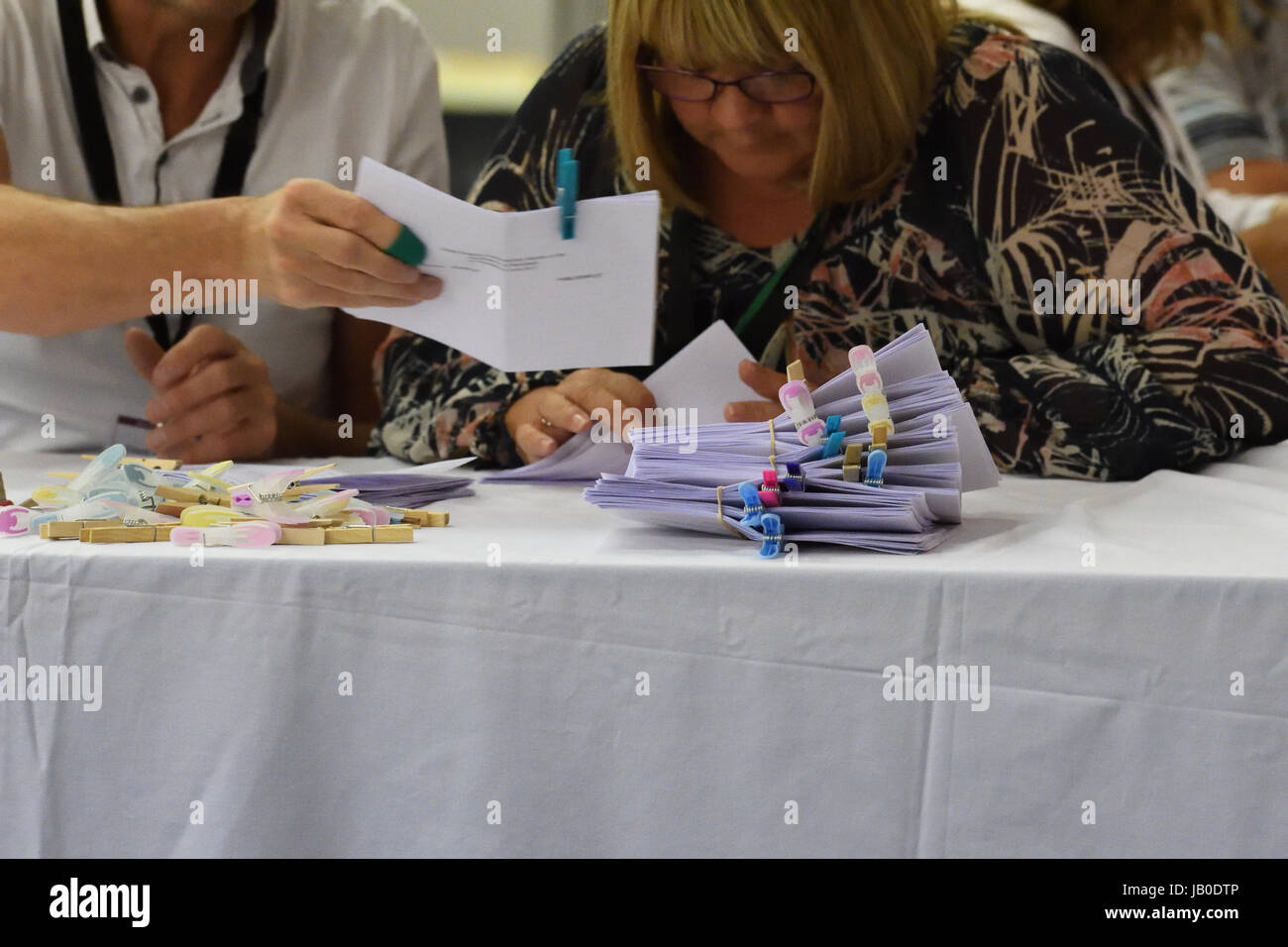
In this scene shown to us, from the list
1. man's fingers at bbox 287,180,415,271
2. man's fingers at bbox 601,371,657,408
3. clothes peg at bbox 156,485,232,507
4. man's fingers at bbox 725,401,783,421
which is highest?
man's fingers at bbox 287,180,415,271

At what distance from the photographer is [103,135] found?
157cm

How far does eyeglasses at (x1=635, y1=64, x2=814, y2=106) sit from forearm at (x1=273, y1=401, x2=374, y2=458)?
57cm

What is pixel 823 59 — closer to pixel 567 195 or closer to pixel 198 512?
pixel 567 195

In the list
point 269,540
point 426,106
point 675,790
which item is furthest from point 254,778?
point 426,106

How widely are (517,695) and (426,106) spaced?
1.21 meters

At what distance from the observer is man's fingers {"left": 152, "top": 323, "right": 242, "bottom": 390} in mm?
1373

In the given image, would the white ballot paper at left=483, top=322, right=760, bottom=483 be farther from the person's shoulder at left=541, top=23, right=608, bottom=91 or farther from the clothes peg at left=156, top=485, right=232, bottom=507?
the person's shoulder at left=541, top=23, right=608, bottom=91

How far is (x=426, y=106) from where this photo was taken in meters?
1.80

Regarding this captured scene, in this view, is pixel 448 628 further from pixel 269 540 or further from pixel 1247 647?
pixel 1247 647

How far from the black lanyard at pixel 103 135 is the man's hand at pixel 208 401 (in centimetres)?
17

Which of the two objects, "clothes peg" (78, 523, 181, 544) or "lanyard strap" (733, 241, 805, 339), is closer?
"clothes peg" (78, 523, 181, 544)

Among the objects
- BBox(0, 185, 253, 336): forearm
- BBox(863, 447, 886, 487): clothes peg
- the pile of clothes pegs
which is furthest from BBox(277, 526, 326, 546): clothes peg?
BBox(0, 185, 253, 336): forearm

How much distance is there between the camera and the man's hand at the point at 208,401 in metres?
1.37

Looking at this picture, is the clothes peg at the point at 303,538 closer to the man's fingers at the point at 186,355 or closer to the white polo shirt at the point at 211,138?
the man's fingers at the point at 186,355
